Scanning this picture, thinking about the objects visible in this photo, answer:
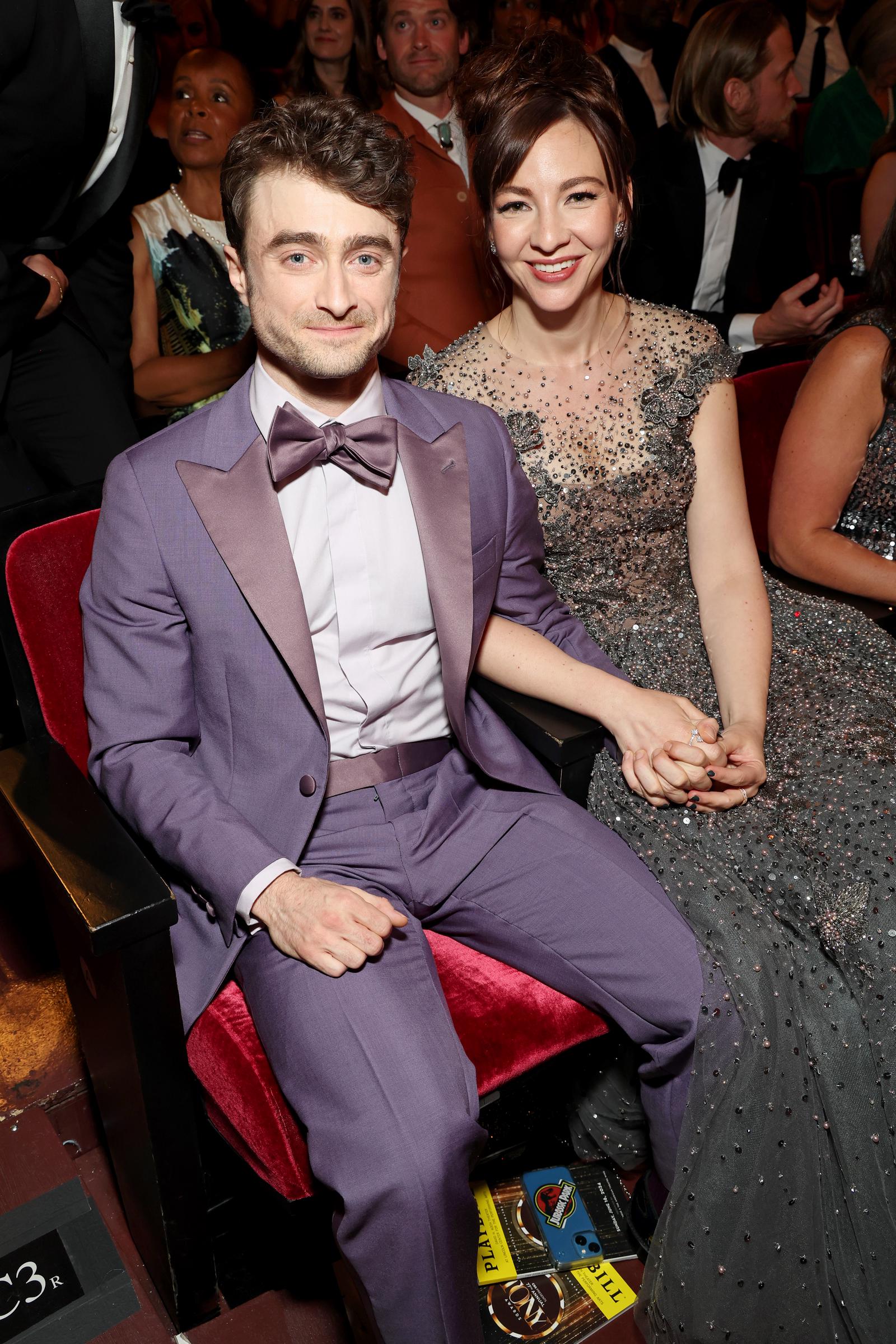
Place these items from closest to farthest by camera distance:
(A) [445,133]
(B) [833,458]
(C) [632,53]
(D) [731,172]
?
1. (B) [833,458]
2. (A) [445,133]
3. (D) [731,172]
4. (C) [632,53]

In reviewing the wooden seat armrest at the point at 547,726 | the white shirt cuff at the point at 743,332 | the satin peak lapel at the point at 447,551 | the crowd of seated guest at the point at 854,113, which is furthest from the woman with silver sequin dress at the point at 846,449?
the crowd of seated guest at the point at 854,113

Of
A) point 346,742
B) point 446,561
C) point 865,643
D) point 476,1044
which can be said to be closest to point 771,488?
point 865,643

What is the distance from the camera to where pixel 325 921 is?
4.67 ft

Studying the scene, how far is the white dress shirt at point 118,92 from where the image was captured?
243 centimetres

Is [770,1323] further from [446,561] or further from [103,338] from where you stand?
[103,338]

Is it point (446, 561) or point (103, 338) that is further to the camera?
point (103, 338)

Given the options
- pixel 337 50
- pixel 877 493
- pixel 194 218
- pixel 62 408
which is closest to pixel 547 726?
pixel 877 493

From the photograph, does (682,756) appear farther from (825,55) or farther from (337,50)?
(825,55)

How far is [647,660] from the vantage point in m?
1.96

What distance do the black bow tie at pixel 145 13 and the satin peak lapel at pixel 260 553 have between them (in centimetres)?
140

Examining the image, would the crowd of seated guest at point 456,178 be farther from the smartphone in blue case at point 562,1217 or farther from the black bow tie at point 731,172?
the smartphone in blue case at point 562,1217

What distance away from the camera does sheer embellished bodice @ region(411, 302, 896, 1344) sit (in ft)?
4.80

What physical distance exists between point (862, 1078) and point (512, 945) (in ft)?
1.56

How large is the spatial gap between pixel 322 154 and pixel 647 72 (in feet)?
12.3
